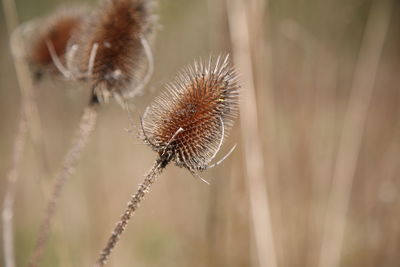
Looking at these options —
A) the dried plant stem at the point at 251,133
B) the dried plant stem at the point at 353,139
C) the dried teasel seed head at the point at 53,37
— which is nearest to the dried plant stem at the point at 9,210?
the dried teasel seed head at the point at 53,37

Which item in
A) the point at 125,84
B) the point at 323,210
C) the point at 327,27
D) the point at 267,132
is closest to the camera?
the point at 125,84

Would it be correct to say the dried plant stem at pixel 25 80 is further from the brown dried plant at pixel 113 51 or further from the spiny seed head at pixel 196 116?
the spiny seed head at pixel 196 116

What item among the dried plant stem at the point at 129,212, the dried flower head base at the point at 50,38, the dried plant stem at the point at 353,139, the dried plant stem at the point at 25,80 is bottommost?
the dried plant stem at the point at 129,212

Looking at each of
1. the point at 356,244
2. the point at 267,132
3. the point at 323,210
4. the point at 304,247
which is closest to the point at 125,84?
the point at 267,132

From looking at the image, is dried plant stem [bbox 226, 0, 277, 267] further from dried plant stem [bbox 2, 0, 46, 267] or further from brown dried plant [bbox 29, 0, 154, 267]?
dried plant stem [bbox 2, 0, 46, 267]

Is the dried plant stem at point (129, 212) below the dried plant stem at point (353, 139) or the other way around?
below

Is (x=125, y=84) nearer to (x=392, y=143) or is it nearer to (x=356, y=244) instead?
(x=392, y=143)

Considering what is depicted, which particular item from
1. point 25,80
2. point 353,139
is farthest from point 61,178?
point 353,139
